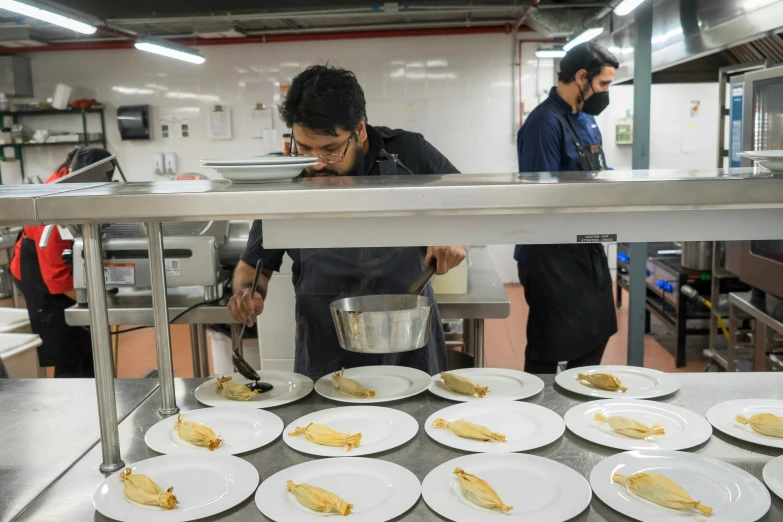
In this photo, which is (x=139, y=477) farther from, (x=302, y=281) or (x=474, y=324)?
(x=474, y=324)

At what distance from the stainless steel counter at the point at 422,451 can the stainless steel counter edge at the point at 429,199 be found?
0.44 meters

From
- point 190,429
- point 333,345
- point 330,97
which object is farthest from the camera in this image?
point 333,345

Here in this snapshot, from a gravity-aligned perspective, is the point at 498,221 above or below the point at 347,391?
above

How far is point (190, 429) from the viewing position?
50.8 inches

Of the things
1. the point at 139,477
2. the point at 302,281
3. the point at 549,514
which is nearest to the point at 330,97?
the point at 302,281

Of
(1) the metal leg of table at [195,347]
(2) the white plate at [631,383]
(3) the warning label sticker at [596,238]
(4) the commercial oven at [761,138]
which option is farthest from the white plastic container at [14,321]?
(4) the commercial oven at [761,138]

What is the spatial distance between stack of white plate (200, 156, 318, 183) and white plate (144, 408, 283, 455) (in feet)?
1.58

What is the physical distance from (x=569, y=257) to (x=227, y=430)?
1.91m

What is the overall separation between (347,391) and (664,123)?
21.0 ft

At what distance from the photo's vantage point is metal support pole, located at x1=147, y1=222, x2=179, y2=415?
1.40 metres

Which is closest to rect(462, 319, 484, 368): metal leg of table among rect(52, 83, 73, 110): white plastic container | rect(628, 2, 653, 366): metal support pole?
rect(628, 2, 653, 366): metal support pole

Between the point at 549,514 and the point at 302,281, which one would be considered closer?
the point at 549,514

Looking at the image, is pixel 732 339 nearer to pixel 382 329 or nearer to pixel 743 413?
pixel 743 413

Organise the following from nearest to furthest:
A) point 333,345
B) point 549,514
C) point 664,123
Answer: point 549,514 → point 333,345 → point 664,123
